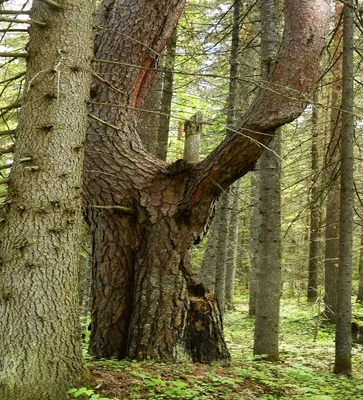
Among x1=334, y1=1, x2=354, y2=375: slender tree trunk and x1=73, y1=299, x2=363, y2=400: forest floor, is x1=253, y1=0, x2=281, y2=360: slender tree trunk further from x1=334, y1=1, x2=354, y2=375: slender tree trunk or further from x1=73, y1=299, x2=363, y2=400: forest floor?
x1=334, y1=1, x2=354, y2=375: slender tree trunk

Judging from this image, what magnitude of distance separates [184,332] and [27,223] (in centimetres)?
267

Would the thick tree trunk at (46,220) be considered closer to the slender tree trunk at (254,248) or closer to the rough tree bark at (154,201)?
the rough tree bark at (154,201)

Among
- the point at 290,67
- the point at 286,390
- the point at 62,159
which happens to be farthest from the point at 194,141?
the point at 286,390

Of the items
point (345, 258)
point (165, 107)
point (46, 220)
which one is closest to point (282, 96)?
point (345, 258)

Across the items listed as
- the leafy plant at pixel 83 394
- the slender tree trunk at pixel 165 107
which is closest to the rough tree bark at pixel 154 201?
the leafy plant at pixel 83 394

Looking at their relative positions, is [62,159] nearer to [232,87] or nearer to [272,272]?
[272,272]

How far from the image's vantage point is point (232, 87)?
937cm

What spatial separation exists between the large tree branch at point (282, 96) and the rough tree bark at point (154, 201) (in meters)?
0.01

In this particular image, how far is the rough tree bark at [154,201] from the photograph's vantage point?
512 centimetres

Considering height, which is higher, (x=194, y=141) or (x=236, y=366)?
(x=194, y=141)

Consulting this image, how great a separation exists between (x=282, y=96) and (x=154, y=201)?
76.9 inches

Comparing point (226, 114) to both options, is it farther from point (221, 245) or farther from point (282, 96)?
point (282, 96)

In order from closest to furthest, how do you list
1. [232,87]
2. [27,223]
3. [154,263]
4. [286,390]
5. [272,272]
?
[27,223] < [286,390] < [154,263] < [272,272] < [232,87]

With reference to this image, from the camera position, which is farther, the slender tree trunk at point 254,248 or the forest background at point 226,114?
the slender tree trunk at point 254,248
